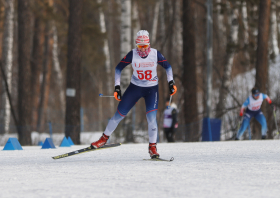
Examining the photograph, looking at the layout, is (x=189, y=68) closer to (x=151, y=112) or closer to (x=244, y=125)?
(x=244, y=125)

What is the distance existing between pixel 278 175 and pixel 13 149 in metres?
6.59

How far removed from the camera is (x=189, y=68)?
18312 millimetres

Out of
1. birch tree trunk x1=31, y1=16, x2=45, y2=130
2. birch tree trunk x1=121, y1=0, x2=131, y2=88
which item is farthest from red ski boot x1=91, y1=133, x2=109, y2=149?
birch tree trunk x1=31, y1=16, x2=45, y2=130

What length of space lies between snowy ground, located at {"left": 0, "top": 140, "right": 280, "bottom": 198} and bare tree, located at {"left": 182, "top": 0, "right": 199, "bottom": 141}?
10.1 m

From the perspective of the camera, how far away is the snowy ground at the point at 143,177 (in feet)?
15.7

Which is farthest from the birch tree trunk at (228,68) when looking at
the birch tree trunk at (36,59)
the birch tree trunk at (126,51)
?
the birch tree trunk at (36,59)

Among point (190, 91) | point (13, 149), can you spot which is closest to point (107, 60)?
point (190, 91)

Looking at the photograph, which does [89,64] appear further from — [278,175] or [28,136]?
[278,175]

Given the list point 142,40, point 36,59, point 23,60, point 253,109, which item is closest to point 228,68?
point 253,109

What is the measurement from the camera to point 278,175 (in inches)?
229

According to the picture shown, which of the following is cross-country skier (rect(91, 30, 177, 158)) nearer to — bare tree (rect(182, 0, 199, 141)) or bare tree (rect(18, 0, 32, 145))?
bare tree (rect(182, 0, 199, 141))

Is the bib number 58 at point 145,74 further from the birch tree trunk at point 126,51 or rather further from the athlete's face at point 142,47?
the birch tree trunk at point 126,51

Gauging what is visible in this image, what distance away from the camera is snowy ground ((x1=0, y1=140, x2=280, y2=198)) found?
477cm

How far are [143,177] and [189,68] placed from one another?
42.2 ft
